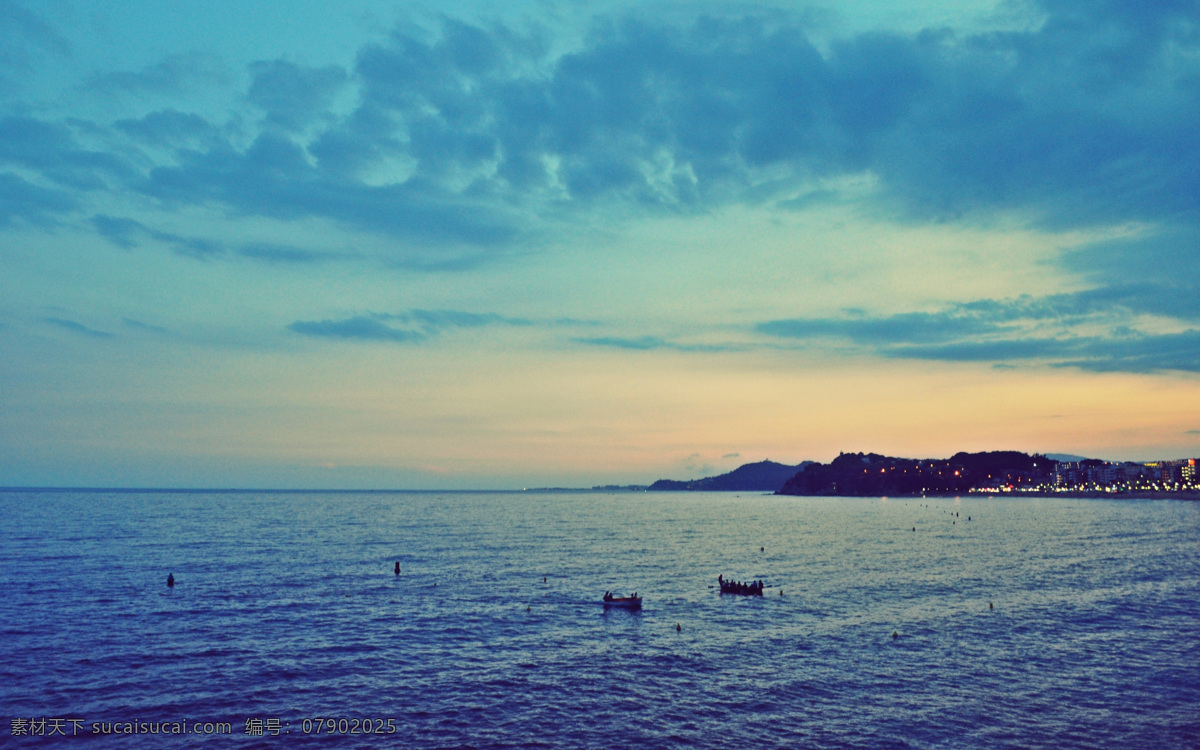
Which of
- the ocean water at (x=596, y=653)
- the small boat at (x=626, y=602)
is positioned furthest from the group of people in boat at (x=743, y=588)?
the small boat at (x=626, y=602)

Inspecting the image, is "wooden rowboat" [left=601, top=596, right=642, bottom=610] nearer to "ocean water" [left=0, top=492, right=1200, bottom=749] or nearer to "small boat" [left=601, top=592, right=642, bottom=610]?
"small boat" [left=601, top=592, right=642, bottom=610]

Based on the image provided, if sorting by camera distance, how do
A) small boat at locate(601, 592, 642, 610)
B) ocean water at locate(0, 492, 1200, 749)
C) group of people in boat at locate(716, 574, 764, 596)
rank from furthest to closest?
group of people in boat at locate(716, 574, 764, 596) < small boat at locate(601, 592, 642, 610) < ocean water at locate(0, 492, 1200, 749)

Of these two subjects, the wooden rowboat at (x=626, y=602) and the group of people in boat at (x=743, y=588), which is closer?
the wooden rowboat at (x=626, y=602)

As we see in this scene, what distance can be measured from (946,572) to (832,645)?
50.0m

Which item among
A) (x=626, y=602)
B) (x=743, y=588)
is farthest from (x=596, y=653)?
(x=743, y=588)

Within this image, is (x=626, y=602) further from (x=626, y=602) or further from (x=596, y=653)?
(x=596, y=653)

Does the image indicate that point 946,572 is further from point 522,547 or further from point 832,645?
point 522,547

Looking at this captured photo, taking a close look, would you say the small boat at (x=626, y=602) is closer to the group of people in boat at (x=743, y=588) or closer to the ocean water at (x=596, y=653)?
the ocean water at (x=596, y=653)

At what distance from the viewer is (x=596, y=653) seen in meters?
53.7

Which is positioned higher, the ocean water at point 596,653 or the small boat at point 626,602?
the small boat at point 626,602

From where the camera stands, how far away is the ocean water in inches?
1511

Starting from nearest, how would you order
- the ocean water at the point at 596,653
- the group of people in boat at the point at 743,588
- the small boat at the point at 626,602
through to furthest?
1. the ocean water at the point at 596,653
2. the small boat at the point at 626,602
3. the group of people in boat at the point at 743,588

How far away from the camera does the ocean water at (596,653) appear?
126 feet

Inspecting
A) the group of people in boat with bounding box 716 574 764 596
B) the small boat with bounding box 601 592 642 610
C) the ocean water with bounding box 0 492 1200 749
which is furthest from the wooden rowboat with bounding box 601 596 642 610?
the group of people in boat with bounding box 716 574 764 596
